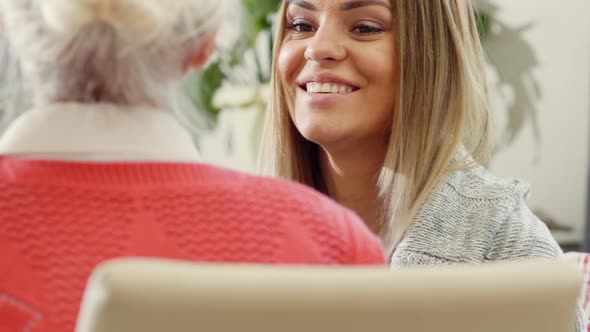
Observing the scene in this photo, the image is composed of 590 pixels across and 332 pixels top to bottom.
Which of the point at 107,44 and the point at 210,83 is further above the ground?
the point at 107,44

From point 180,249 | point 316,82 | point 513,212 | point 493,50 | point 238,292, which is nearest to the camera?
point 238,292

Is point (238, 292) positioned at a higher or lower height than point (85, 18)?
lower

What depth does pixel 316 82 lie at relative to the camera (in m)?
1.76

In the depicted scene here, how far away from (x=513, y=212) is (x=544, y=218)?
247 centimetres

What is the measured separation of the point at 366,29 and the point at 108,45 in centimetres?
93

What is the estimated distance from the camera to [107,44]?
863mm

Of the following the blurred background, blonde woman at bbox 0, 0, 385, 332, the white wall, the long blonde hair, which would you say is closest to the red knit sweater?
blonde woman at bbox 0, 0, 385, 332

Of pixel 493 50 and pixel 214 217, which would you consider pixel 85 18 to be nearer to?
pixel 214 217

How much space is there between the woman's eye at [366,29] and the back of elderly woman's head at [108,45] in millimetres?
840

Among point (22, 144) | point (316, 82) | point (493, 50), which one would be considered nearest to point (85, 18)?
point (22, 144)

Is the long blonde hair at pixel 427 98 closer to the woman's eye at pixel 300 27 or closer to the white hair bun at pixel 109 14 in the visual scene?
the woman's eye at pixel 300 27

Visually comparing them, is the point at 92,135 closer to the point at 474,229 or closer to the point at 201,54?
the point at 201,54

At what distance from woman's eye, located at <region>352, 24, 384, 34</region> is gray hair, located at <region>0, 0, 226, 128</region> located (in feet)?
2.76

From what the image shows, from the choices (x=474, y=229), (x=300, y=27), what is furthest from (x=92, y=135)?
→ (x=300, y=27)
